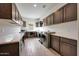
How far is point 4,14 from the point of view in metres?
2.37

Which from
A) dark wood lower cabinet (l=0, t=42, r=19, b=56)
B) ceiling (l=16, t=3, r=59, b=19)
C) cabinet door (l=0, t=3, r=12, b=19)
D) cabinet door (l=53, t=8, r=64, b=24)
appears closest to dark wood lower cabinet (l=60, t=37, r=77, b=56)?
cabinet door (l=53, t=8, r=64, b=24)

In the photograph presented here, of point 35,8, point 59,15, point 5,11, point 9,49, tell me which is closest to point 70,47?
point 59,15

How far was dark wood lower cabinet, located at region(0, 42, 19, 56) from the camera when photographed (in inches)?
75.7

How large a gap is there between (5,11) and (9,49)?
100 centimetres

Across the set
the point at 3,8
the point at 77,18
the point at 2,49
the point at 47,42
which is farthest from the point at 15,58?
the point at 47,42

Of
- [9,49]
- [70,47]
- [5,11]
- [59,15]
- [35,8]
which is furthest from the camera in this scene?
[35,8]

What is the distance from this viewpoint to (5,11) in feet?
7.82

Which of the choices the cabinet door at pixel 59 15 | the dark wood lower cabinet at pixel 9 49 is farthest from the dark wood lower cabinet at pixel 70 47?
the dark wood lower cabinet at pixel 9 49

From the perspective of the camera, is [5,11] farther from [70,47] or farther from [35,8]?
[35,8]

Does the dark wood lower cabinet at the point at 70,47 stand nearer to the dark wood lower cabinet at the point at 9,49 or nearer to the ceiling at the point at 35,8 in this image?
the dark wood lower cabinet at the point at 9,49

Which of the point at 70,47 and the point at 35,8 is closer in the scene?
the point at 70,47

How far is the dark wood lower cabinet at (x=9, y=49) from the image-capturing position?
6.31 feet

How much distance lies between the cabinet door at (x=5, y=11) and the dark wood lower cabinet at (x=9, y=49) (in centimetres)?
77

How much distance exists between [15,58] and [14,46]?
0.89 ft
